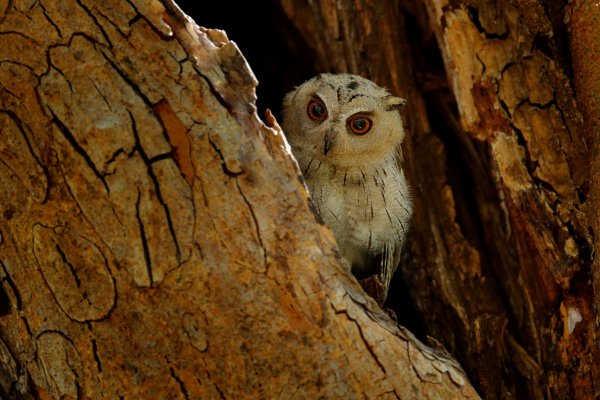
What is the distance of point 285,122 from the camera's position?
2916mm

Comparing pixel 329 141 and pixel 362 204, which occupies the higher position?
pixel 329 141

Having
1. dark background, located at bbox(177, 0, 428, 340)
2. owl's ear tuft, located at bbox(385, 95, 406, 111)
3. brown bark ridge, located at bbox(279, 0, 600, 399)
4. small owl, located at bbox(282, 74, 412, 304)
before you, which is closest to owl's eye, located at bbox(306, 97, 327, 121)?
small owl, located at bbox(282, 74, 412, 304)

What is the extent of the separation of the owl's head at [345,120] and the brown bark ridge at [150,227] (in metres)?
0.98

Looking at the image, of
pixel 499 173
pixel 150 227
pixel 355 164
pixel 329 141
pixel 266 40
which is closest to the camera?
pixel 150 227

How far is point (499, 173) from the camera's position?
233 centimetres

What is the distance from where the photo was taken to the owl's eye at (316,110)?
2.68 m

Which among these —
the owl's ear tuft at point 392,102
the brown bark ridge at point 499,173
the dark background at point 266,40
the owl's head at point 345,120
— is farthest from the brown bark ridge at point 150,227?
the dark background at point 266,40

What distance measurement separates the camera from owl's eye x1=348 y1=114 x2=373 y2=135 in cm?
267

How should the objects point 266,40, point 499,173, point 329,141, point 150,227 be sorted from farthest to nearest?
1. point 266,40
2. point 329,141
3. point 499,173
4. point 150,227

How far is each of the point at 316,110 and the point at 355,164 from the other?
267 millimetres

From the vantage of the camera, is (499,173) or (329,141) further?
(329,141)

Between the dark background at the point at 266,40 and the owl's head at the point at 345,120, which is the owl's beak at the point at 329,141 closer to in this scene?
the owl's head at the point at 345,120

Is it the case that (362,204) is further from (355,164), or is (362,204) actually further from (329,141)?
(329,141)

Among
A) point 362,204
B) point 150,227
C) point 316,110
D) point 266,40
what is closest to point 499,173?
point 362,204
